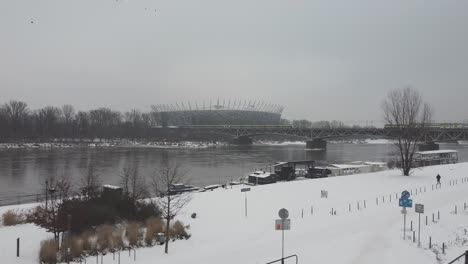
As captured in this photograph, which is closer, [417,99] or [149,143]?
[417,99]

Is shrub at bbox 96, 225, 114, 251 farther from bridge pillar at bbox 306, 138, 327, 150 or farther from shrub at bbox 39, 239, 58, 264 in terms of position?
bridge pillar at bbox 306, 138, 327, 150

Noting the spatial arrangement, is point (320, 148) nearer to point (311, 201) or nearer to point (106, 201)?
point (311, 201)

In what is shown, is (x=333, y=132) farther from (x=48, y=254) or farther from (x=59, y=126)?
(x=48, y=254)

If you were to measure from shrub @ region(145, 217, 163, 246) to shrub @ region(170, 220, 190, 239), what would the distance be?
2.07ft

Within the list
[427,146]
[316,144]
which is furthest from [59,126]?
[427,146]

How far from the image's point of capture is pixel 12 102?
15500cm

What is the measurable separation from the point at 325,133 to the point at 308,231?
111994 mm

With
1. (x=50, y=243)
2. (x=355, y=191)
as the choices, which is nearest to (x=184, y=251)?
(x=50, y=243)

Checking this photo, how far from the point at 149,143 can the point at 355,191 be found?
119 meters

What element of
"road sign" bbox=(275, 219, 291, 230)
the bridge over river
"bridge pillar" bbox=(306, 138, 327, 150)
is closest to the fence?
"road sign" bbox=(275, 219, 291, 230)

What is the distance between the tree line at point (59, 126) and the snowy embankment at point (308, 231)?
11477 cm

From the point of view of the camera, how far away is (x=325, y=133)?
128 meters

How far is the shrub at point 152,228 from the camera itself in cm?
1845

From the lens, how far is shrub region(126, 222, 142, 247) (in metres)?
18.1
